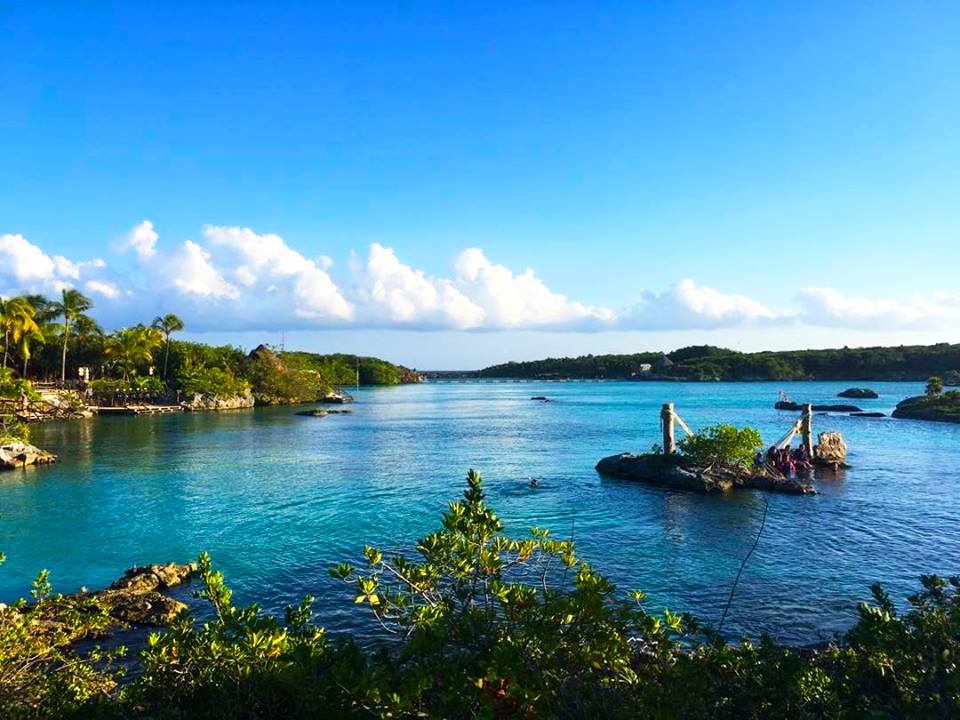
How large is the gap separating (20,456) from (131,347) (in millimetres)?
51848

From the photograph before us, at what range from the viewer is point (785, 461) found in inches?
1189

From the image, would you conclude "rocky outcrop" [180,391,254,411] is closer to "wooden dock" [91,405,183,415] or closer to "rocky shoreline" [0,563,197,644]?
"wooden dock" [91,405,183,415]

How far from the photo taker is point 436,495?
92.2 ft

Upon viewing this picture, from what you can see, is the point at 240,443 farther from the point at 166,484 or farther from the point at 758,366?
the point at 758,366

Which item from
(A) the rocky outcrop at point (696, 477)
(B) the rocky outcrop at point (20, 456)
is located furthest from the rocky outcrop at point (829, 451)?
(B) the rocky outcrop at point (20, 456)

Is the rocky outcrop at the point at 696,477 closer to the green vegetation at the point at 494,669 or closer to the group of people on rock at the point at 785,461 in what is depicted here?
the group of people on rock at the point at 785,461

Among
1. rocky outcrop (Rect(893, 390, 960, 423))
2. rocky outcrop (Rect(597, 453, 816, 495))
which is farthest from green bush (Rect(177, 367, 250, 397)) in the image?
rocky outcrop (Rect(893, 390, 960, 423))

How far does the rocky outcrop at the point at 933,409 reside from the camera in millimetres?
60234

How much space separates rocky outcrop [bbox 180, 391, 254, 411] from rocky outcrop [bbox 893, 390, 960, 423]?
278 feet

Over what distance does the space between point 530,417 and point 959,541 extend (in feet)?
194

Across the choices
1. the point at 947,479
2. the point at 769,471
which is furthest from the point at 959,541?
the point at 947,479

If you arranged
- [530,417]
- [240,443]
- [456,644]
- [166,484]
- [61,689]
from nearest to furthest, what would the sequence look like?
[456,644]
[61,689]
[166,484]
[240,443]
[530,417]

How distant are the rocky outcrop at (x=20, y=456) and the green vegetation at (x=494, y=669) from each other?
3591 centimetres

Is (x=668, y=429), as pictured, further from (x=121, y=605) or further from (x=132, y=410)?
(x=132, y=410)
